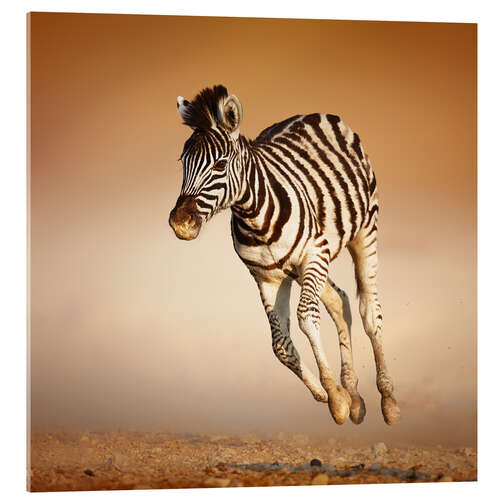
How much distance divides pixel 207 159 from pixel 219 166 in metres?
0.10

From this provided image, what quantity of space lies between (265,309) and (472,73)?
241cm

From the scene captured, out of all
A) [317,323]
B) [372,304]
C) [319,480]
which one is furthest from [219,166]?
[319,480]

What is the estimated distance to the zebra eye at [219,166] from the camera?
6.60 meters

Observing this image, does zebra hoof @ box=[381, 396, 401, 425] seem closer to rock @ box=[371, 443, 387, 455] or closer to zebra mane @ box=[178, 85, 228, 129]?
rock @ box=[371, 443, 387, 455]

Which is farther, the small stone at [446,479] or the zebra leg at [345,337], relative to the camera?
the small stone at [446,479]

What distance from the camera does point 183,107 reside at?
684 centimetres

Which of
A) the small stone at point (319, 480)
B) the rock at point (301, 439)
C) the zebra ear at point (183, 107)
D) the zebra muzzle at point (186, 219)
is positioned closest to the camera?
the zebra muzzle at point (186, 219)

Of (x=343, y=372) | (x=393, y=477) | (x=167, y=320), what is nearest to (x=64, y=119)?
(x=167, y=320)

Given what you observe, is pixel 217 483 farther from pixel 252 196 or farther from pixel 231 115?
pixel 231 115

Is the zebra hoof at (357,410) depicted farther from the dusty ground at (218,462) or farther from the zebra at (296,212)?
the dusty ground at (218,462)

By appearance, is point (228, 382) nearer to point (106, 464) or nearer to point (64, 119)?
point (106, 464)

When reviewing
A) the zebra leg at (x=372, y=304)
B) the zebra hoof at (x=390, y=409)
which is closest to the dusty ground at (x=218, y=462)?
the zebra hoof at (x=390, y=409)

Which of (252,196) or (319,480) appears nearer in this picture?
(252,196)

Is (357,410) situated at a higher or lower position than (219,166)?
lower
